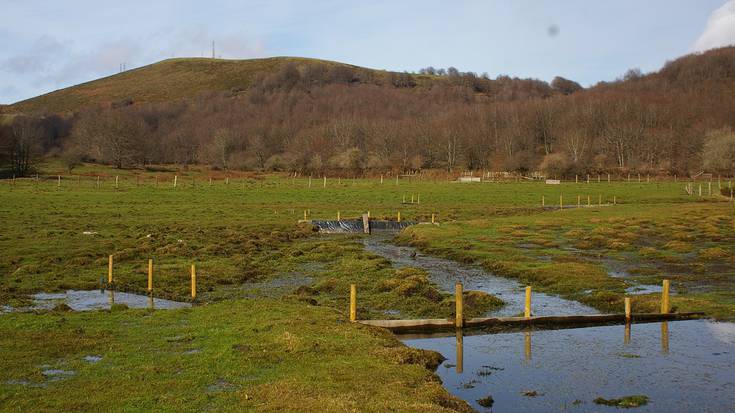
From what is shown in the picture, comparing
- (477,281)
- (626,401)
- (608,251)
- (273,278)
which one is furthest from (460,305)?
(608,251)

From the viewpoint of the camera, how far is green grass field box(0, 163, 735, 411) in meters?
16.1

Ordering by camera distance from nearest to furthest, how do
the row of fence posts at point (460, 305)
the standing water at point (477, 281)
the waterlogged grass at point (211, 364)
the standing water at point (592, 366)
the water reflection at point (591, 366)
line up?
the waterlogged grass at point (211, 364), the standing water at point (592, 366), the water reflection at point (591, 366), the row of fence posts at point (460, 305), the standing water at point (477, 281)

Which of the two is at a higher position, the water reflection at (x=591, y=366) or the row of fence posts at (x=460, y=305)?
the row of fence posts at (x=460, y=305)

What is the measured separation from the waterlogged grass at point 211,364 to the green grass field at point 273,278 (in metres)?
0.07

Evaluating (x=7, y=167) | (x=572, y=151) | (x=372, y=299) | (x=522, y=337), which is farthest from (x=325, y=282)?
(x=572, y=151)

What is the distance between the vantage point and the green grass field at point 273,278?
1608 centimetres

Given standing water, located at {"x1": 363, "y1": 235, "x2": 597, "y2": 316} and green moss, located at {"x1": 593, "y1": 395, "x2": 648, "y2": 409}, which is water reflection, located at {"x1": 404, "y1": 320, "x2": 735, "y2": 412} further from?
standing water, located at {"x1": 363, "y1": 235, "x2": 597, "y2": 316}

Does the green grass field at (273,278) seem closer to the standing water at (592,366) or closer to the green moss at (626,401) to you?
the standing water at (592,366)

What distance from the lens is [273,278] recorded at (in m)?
35.5

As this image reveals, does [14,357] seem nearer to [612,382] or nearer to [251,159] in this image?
[612,382]

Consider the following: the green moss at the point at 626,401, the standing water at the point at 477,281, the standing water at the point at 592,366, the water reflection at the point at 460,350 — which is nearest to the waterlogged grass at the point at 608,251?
the standing water at the point at 477,281

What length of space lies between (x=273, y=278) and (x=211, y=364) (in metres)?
17.7

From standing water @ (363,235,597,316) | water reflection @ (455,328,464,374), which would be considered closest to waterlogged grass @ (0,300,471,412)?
water reflection @ (455,328,464,374)

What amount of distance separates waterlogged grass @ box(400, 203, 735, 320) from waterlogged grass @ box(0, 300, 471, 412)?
14.1m
